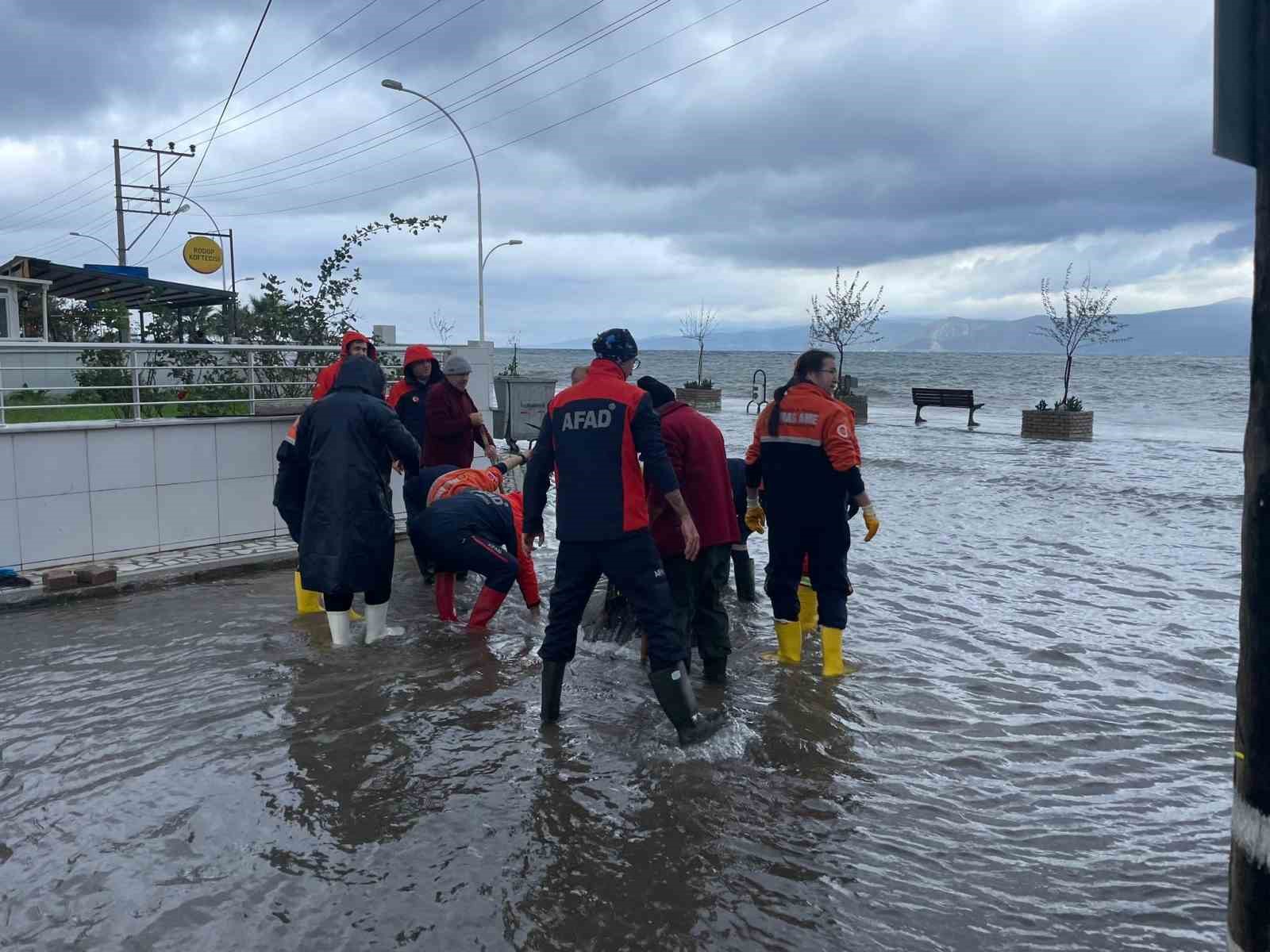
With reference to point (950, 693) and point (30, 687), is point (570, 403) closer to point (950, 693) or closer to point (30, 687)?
point (950, 693)

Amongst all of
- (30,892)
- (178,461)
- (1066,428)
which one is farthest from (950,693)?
(1066,428)

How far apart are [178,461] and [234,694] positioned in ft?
13.3

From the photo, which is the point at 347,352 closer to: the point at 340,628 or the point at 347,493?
the point at 347,493

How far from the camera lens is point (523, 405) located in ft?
50.4

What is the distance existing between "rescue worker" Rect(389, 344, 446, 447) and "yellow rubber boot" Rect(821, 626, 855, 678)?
13.0 ft

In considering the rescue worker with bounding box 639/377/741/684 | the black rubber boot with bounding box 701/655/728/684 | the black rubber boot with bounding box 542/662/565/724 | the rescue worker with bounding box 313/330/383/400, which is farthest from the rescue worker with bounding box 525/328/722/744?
the rescue worker with bounding box 313/330/383/400

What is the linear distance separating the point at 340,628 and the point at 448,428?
2.28 m

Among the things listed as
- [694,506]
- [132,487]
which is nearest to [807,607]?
[694,506]

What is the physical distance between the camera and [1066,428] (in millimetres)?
24344

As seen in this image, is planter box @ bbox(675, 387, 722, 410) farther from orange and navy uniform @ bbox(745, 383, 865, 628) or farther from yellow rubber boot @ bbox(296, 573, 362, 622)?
orange and navy uniform @ bbox(745, 383, 865, 628)

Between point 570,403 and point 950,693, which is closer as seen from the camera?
point 570,403

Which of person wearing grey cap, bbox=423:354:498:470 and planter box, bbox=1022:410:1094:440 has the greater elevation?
person wearing grey cap, bbox=423:354:498:470

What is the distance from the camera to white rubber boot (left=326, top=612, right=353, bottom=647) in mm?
6172

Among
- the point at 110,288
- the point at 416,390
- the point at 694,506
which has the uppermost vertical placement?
→ the point at 110,288
